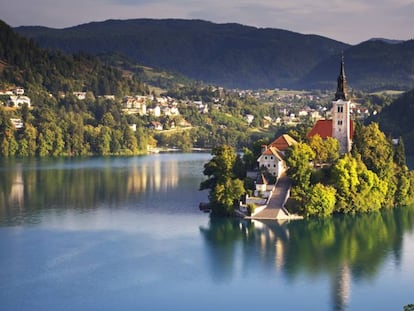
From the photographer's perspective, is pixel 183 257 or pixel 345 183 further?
pixel 345 183

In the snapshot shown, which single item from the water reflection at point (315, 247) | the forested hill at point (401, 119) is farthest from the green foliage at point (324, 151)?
the forested hill at point (401, 119)

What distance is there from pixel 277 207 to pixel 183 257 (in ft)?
24.6

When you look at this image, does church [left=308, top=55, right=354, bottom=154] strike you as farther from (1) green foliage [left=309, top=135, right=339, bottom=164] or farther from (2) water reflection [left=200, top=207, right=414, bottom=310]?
(2) water reflection [left=200, top=207, right=414, bottom=310]

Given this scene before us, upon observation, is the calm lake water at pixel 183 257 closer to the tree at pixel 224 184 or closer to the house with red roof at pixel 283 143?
the tree at pixel 224 184

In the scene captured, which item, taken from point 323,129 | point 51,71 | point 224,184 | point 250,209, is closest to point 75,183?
point 224,184

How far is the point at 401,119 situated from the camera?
260ft

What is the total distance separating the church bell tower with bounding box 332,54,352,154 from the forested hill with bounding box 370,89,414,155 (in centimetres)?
3230

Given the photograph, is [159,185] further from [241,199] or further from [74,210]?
[241,199]

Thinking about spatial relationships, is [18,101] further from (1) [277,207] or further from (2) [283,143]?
(1) [277,207]

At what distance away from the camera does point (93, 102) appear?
86.9 metres

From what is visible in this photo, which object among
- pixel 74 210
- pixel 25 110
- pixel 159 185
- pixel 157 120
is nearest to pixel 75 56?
pixel 157 120

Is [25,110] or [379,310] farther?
[25,110]

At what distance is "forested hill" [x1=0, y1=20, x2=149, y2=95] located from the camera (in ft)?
290

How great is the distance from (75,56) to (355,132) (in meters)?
67.9
